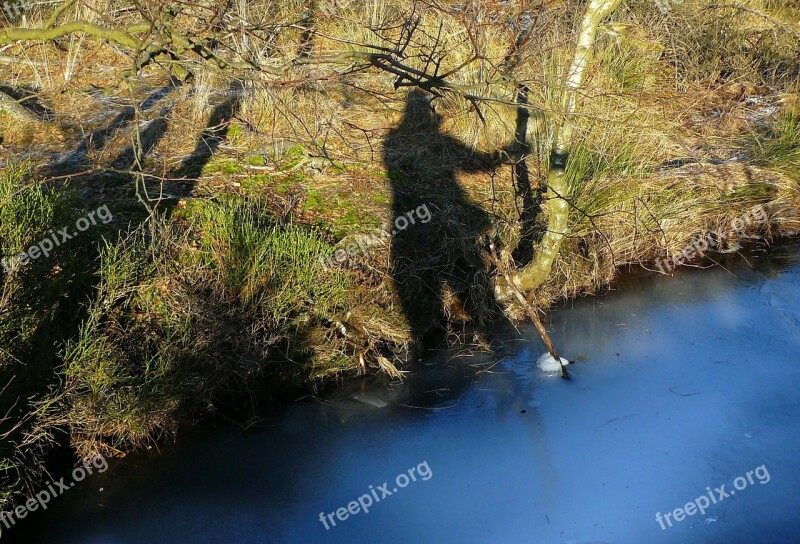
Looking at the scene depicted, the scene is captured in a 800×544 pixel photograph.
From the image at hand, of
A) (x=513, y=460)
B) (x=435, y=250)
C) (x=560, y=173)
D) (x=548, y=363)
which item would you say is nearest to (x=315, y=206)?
(x=435, y=250)

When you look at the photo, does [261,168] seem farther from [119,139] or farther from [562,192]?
[562,192]

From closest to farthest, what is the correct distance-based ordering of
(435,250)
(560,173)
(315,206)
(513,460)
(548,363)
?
(513,460) → (560,173) → (548,363) → (435,250) → (315,206)

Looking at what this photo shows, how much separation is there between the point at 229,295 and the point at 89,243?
90 centimetres

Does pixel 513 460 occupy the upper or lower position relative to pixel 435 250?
lower

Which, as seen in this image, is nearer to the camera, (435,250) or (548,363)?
(548,363)

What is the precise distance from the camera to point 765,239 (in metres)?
6.78

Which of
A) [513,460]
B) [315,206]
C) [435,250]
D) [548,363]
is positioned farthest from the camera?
[315,206]

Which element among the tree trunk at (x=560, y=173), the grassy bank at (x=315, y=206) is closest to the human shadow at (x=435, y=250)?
the grassy bank at (x=315, y=206)

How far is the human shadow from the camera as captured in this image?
5.62 meters

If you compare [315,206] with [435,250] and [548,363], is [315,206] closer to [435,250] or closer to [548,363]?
[435,250]

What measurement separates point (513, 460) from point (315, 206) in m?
2.54

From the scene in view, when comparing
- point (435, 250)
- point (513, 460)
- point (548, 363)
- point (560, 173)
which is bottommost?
point (513, 460)

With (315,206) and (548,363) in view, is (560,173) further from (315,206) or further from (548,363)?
(315,206)

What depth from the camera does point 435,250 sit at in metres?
5.79
